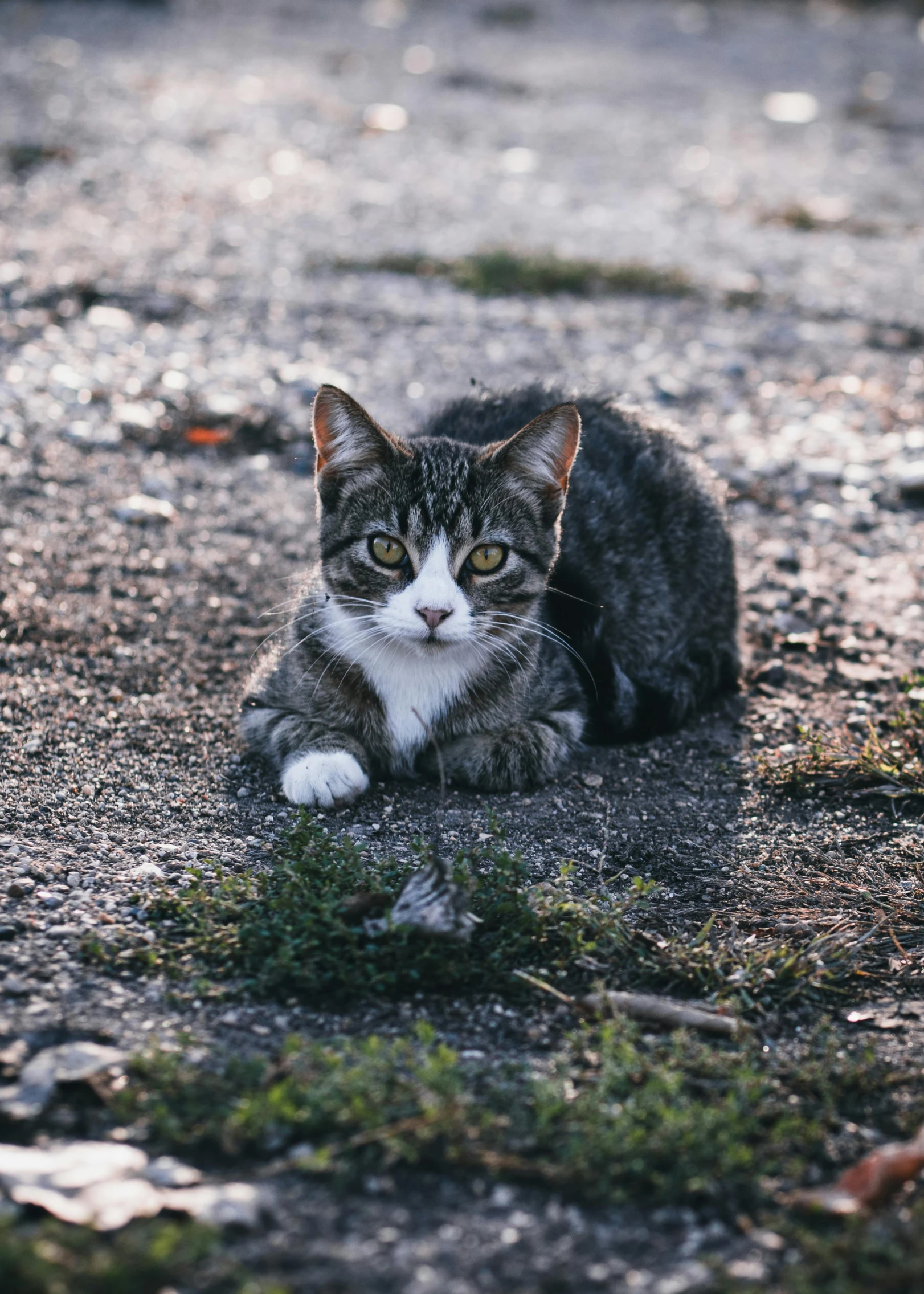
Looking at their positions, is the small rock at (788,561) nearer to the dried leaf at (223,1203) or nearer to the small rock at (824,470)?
the small rock at (824,470)

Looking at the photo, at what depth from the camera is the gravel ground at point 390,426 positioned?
267 centimetres

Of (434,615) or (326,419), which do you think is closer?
(434,615)

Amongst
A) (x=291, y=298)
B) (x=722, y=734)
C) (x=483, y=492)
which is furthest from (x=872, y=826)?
(x=291, y=298)

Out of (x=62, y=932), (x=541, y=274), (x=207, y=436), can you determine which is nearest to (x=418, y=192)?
(x=541, y=274)

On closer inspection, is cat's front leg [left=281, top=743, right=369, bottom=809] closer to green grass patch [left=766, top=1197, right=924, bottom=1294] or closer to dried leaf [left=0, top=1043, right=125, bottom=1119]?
dried leaf [left=0, top=1043, right=125, bottom=1119]

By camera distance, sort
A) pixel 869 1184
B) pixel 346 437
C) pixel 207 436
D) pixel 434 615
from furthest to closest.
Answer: pixel 207 436, pixel 346 437, pixel 434 615, pixel 869 1184

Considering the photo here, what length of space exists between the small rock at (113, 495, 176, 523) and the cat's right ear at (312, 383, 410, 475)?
190 cm

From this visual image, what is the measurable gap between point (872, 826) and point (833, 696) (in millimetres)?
895

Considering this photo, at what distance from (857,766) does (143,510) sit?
326 centimetres

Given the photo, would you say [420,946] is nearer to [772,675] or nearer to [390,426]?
[772,675]

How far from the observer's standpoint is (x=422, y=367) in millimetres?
6969

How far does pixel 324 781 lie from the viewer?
11.3 ft

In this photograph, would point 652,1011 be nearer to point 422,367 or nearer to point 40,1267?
point 40,1267

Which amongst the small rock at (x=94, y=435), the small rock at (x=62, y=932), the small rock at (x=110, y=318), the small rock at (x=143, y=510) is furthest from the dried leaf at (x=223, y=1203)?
the small rock at (x=110, y=318)
